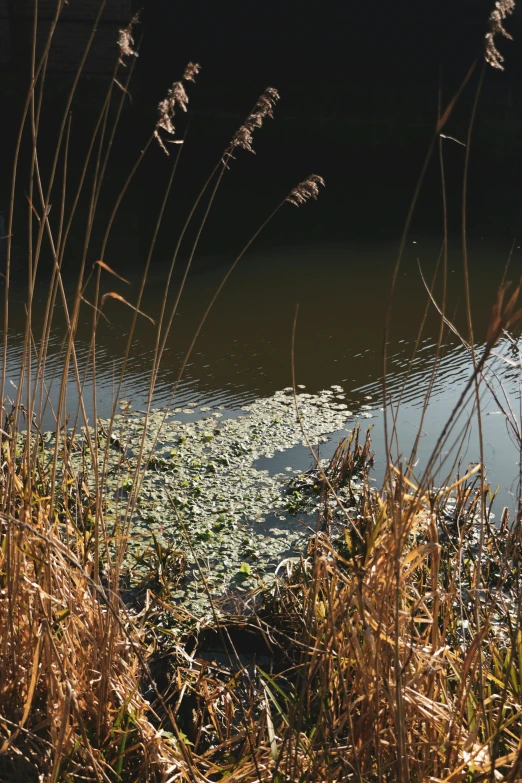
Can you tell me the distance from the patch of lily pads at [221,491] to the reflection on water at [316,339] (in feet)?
0.47

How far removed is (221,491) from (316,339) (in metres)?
1.76

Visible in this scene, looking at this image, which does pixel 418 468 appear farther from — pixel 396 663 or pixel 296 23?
pixel 296 23

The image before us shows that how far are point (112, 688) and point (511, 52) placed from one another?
9.64 meters

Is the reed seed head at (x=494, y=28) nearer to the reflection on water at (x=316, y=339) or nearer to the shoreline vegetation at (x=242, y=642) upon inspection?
the shoreline vegetation at (x=242, y=642)

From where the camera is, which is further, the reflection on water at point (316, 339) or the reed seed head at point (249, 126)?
the reflection on water at point (316, 339)

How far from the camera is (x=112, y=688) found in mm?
1311

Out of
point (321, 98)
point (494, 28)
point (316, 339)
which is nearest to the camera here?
point (494, 28)

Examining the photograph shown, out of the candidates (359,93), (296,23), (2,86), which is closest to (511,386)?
(359,93)

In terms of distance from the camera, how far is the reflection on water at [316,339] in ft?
10.9

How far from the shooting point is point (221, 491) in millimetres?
2662

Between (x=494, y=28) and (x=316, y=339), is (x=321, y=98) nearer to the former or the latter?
(x=316, y=339)

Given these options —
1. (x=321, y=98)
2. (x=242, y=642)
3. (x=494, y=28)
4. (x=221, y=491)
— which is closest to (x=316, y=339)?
(x=221, y=491)

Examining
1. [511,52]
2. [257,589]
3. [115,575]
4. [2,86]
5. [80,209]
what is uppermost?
[511,52]

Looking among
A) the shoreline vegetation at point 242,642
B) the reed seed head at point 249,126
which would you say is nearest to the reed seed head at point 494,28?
the shoreline vegetation at point 242,642
